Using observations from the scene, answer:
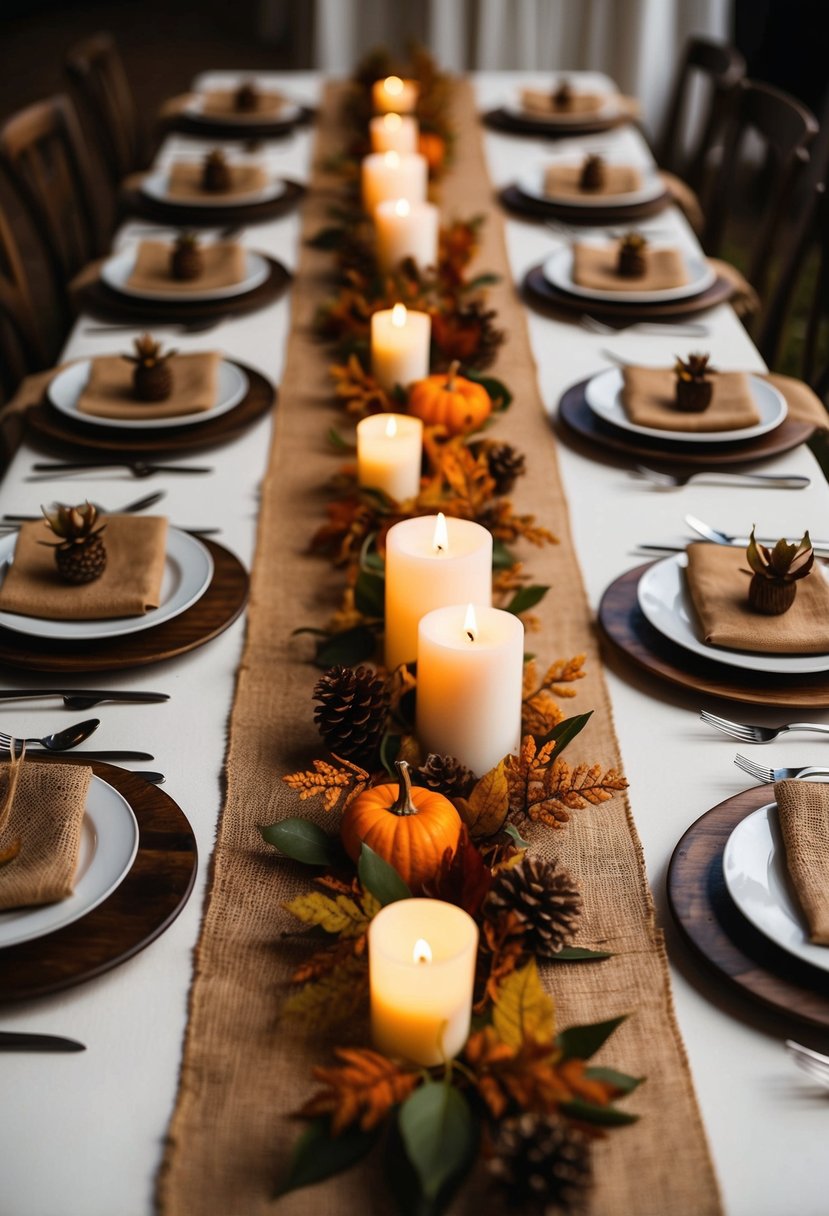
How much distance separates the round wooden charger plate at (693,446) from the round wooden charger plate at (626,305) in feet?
1.25

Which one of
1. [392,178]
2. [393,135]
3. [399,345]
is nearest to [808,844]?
[399,345]

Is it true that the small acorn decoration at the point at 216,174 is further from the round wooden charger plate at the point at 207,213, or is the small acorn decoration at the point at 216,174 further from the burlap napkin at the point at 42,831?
the burlap napkin at the point at 42,831

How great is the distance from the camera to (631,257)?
1.87 m

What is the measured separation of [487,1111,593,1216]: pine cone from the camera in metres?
0.61

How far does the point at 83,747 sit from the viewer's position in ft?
3.28

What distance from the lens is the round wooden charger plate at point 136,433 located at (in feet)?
4.82

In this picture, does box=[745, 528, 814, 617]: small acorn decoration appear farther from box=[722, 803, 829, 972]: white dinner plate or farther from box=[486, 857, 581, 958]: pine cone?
box=[486, 857, 581, 958]: pine cone

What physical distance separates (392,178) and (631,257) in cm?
45

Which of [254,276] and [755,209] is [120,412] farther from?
[755,209]

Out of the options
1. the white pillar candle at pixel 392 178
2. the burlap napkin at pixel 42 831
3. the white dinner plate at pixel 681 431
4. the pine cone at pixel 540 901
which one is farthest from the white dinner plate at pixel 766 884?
the white pillar candle at pixel 392 178

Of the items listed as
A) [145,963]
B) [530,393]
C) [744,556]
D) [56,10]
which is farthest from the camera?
[56,10]

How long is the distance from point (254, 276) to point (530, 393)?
54 cm

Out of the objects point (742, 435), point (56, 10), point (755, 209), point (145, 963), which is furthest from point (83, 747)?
point (56, 10)

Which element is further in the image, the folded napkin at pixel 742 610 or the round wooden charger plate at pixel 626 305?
the round wooden charger plate at pixel 626 305
